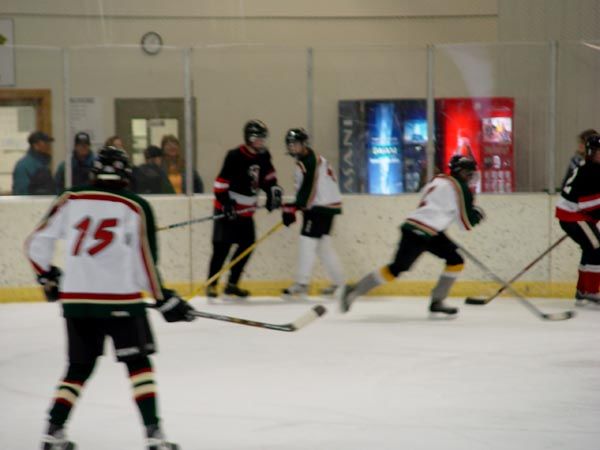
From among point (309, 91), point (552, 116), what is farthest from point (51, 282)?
point (552, 116)

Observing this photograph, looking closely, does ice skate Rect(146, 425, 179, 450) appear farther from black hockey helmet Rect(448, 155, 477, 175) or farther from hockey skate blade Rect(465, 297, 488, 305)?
hockey skate blade Rect(465, 297, 488, 305)

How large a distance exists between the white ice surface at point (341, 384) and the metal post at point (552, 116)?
1.11 metres

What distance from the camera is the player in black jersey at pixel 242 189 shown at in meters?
7.23

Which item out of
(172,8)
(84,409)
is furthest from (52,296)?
(172,8)

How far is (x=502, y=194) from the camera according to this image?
7.59 meters

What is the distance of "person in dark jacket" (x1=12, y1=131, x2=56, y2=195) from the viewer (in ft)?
24.5

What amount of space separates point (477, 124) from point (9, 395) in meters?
4.18

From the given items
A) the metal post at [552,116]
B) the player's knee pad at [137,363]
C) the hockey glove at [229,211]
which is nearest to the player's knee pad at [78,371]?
A: the player's knee pad at [137,363]

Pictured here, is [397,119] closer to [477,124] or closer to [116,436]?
[477,124]

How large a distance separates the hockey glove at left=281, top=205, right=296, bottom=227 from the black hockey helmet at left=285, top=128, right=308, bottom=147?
42cm

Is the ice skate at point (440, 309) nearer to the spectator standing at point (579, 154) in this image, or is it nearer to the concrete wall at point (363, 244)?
the concrete wall at point (363, 244)

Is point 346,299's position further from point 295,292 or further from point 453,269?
point 295,292

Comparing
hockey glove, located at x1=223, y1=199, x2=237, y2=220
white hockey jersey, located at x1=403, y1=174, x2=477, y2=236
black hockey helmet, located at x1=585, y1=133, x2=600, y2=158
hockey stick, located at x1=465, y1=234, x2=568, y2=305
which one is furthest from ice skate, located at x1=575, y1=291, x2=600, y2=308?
hockey glove, located at x1=223, y1=199, x2=237, y2=220

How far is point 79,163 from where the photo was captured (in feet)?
24.6
